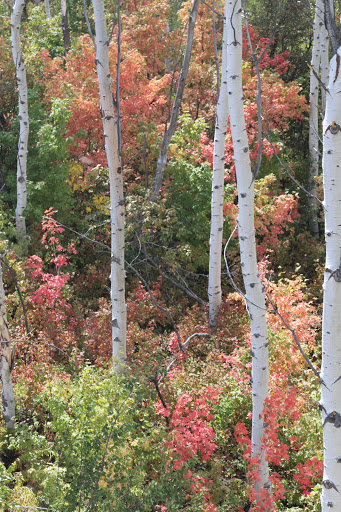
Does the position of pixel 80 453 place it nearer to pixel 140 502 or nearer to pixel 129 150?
pixel 140 502

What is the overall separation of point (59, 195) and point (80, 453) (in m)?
5.17

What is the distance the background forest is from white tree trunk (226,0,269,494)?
16cm

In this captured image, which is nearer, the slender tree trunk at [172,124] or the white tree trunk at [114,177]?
the white tree trunk at [114,177]

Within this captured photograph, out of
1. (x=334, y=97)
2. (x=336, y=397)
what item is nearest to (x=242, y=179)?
(x=334, y=97)

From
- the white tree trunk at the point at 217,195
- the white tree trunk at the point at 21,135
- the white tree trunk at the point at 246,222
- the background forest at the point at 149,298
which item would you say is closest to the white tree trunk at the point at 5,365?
the background forest at the point at 149,298

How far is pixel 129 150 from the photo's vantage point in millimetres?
8148

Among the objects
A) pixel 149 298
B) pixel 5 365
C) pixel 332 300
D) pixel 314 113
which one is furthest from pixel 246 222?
pixel 314 113

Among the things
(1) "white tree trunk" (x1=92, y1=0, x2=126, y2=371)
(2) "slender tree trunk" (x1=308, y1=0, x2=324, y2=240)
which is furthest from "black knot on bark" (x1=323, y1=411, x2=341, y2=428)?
(2) "slender tree trunk" (x1=308, y1=0, x2=324, y2=240)

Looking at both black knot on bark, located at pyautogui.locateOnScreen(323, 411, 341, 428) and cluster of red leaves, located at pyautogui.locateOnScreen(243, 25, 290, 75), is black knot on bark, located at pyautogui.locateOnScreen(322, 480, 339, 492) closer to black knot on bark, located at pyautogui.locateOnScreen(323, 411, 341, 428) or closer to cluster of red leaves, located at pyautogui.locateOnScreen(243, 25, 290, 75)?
black knot on bark, located at pyautogui.locateOnScreen(323, 411, 341, 428)

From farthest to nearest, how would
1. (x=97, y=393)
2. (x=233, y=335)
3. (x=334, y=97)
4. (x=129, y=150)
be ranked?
(x=129, y=150), (x=233, y=335), (x=97, y=393), (x=334, y=97)

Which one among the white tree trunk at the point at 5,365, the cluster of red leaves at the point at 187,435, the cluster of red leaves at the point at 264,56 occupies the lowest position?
the cluster of red leaves at the point at 187,435

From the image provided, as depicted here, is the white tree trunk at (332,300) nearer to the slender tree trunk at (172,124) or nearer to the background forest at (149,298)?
the background forest at (149,298)

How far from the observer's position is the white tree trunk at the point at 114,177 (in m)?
3.92

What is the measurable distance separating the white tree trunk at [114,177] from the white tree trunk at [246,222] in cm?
109
